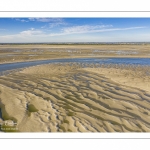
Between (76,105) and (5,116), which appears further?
(76,105)

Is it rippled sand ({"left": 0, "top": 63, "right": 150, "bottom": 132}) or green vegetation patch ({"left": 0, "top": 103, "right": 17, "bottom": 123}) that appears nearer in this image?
rippled sand ({"left": 0, "top": 63, "right": 150, "bottom": 132})

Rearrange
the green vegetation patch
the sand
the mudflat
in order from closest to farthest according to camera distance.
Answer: the mudflat, the green vegetation patch, the sand

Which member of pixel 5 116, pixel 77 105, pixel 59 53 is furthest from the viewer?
pixel 59 53

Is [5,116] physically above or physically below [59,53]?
below

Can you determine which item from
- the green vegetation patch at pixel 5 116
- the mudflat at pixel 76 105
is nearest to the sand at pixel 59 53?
the mudflat at pixel 76 105

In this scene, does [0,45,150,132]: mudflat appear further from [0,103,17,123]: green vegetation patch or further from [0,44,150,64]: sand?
[0,44,150,64]: sand

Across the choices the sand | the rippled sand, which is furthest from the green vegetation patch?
the sand

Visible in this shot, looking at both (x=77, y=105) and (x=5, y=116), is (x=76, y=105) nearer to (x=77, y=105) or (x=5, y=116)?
(x=77, y=105)

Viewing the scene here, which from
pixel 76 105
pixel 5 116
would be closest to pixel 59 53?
pixel 76 105
